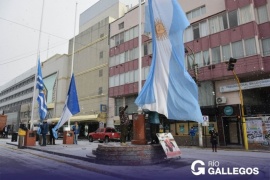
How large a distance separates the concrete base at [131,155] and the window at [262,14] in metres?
18.3

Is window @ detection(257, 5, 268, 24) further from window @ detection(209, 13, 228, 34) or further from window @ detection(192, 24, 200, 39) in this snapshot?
window @ detection(192, 24, 200, 39)

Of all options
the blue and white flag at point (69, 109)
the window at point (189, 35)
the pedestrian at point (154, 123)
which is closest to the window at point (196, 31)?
the window at point (189, 35)

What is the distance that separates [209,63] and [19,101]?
6908 centimetres

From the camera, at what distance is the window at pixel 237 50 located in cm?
2191

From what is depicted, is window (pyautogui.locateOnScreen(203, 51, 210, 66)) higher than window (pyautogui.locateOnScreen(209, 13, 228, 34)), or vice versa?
window (pyautogui.locateOnScreen(209, 13, 228, 34))

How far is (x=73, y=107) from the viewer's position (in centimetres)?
1769

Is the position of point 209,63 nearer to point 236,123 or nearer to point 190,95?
point 236,123

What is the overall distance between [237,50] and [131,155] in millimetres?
17464

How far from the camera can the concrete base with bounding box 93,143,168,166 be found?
357 inches

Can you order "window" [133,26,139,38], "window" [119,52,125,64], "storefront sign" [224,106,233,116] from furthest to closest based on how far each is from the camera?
"window" [119,52,125,64] → "window" [133,26,139,38] → "storefront sign" [224,106,233,116]

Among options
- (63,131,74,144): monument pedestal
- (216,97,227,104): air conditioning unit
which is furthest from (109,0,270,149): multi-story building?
(63,131,74,144): monument pedestal

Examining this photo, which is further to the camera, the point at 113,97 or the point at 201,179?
the point at 113,97

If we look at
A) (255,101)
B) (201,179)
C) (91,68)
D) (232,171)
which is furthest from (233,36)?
(91,68)

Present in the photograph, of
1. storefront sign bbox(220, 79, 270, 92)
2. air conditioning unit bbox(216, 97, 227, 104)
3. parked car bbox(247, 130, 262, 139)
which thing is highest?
storefront sign bbox(220, 79, 270, 92)
